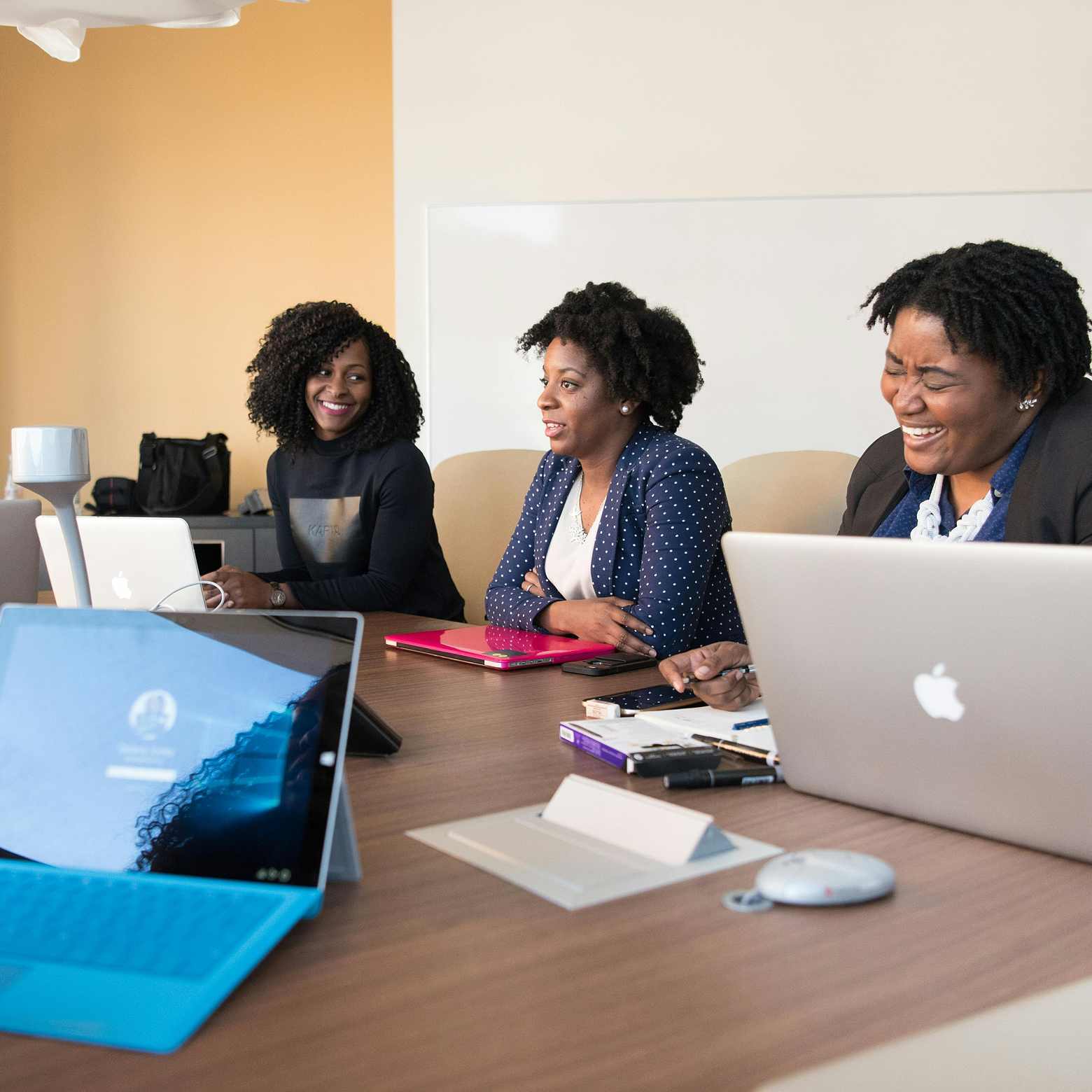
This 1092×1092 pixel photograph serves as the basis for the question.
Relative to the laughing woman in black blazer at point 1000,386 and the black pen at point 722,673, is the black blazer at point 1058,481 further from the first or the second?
the black pen at point 722,673

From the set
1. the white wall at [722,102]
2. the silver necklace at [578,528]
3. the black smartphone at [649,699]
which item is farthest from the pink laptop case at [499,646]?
the white wall at [722,102]

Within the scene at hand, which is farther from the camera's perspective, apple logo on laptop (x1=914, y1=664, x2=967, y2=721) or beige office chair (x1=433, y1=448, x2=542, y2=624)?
beige office chair (x1=433, y1=448, x2=542, y2=624)

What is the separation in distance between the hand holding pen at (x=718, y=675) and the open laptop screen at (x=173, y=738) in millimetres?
585

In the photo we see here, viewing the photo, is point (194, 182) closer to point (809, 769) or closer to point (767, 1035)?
point (809, 769)

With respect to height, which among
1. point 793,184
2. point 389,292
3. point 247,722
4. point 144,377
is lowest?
point 247,722

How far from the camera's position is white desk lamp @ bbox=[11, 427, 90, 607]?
4.49 feet

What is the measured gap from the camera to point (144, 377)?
14.7 ft

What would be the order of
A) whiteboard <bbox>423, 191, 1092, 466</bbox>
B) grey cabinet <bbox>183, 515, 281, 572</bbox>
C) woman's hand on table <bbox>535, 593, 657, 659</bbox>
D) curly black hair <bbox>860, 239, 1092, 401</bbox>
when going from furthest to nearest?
1. grey cabinet <bbox>183, 515, 281, 572</bbox>
2. whiteboard <bbox>423, 191, 1092, 466</bbox>
3. woman's hand on table <bbox>535, 593, 657, 659</bbox>
4. curly black hair <bbox>860, 239, 1092, 401</bbox>

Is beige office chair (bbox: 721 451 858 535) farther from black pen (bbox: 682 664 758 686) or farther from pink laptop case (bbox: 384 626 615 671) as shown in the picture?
black pen (bbox: 682 664 758 686)

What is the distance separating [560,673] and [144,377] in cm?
337

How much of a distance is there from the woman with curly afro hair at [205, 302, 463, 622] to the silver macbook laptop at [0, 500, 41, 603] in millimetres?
603

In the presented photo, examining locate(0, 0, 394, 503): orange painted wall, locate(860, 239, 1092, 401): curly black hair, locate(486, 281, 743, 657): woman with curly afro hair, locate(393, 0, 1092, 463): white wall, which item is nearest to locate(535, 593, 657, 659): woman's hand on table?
locate(486, 281, 743, 657): woman with curly afro hair

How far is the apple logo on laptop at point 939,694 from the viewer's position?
2.80 feet

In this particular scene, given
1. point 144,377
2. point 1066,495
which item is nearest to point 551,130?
point 144,377
